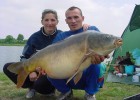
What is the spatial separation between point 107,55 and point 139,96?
0.65 meters

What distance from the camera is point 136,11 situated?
8289mm

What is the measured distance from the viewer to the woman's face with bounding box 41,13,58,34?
521 cm

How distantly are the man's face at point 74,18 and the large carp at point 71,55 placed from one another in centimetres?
65

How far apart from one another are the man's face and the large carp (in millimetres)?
654

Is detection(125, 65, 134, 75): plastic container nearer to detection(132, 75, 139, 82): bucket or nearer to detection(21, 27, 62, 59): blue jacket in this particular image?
detection(132, 75, 139, 82): bucket


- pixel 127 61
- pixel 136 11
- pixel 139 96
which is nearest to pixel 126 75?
pixel 127 61

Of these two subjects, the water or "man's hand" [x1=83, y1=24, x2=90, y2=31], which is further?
the water

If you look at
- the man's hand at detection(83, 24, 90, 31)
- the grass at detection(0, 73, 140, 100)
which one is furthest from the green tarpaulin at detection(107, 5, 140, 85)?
the man's hand at detection(83, 24, 90, 31)

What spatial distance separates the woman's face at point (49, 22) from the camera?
17.1 ft

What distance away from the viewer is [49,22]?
5.21 meters

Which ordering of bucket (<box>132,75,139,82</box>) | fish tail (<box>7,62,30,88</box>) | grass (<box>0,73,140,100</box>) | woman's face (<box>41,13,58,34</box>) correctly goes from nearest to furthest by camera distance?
fish tail (<box>7,62,30,88</box>) < woman's face (<box>41,13,58,34</box>) < grass (<box>0,73,140,100</box>) < bucket (<box>132,75,139,82</box>)

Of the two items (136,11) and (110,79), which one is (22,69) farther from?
(136,11)

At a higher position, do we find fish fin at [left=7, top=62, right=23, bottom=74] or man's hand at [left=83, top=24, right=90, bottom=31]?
man's hand at [left=83, top=24, right=90, bottom=31]

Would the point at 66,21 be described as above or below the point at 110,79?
above
